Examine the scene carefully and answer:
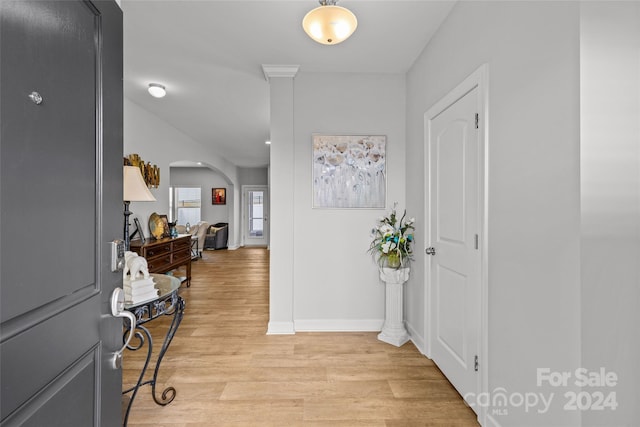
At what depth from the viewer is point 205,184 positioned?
10.5 metres

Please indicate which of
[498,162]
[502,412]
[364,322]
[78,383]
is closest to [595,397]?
[502,412]

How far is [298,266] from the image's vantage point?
10.5 ft

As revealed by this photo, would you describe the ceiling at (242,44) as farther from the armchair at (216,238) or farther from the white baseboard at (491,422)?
the armchair at (216,238)

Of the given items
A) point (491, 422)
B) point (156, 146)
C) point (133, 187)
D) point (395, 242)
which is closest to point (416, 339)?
point (395, 242)

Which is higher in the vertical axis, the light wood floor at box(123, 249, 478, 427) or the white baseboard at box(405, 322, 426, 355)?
the white baseboard at box(405, 322, 426, 355)

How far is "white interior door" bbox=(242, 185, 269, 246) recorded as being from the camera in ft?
34.3

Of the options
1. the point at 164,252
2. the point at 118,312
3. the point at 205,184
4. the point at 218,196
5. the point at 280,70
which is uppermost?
the point at 280,70

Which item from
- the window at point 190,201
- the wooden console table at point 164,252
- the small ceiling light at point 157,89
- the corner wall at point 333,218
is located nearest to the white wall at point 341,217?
the corner wall at point 333,218

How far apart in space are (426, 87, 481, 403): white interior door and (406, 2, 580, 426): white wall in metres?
0.17

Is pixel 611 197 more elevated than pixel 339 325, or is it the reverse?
pixel 611 197

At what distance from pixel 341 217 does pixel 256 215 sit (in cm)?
785

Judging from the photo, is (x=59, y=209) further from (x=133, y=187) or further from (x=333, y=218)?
(x=333, y=218)

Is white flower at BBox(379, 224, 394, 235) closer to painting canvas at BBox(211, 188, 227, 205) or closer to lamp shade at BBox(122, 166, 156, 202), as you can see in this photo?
lamp shade at BBox(122, 166, 156, 202)

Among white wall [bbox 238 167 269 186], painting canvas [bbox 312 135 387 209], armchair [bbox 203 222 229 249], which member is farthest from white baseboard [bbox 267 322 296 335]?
white wall [bbox 238 167 269 186]
